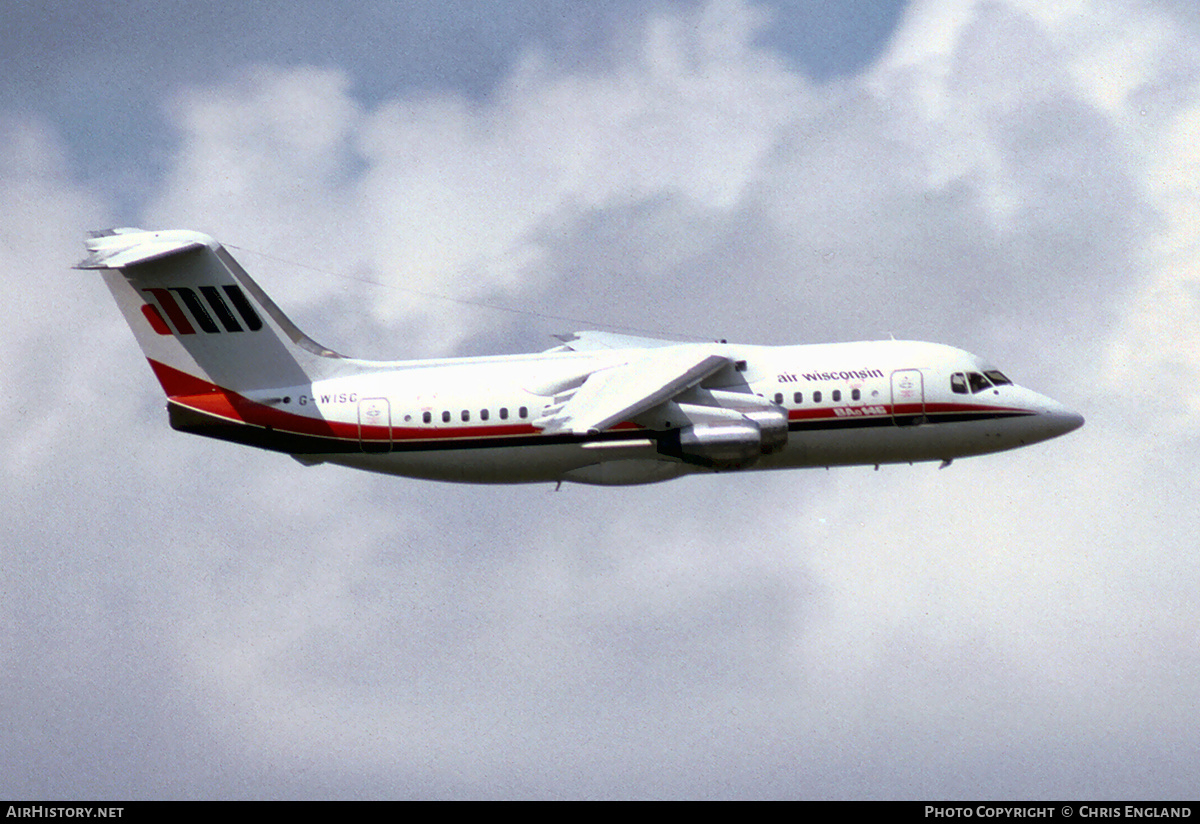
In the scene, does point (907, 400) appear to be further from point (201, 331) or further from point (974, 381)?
point (201, 331)

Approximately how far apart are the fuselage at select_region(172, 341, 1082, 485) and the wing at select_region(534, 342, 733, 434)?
0.45m

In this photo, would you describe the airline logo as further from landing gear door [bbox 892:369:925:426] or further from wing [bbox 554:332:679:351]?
landing gear door [bbox 892:369:925:426]

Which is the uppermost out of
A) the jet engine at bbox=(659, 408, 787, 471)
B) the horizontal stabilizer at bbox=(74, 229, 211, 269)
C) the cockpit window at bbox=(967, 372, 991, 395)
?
the horizontal stabilizer at bbox=(74, 229, 211, 269)

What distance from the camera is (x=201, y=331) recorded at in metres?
46.4

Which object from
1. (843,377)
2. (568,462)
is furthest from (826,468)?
(568,462)

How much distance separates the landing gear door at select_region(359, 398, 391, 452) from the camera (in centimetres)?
4528

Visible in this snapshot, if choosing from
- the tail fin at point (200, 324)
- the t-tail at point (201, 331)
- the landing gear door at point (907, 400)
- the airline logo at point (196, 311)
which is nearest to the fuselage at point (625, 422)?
the landing gear door at point (907, 400)

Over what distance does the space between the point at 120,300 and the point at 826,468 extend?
1480 cm

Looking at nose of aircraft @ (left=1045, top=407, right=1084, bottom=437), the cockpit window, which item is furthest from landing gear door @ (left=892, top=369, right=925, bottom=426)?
nose of aircraft @ (left=1045, top=407, right=1084, bottom=437)

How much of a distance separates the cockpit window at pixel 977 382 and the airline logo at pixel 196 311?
47.6 feet

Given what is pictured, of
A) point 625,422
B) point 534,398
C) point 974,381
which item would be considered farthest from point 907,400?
point 534,398

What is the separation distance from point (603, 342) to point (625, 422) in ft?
15.6

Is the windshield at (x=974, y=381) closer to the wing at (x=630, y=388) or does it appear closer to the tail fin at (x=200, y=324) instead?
the wing at (x=630, y=388)
